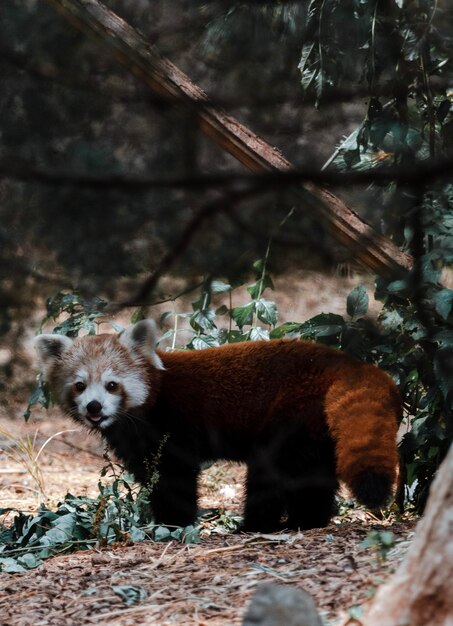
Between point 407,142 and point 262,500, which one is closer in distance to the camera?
point 407,142

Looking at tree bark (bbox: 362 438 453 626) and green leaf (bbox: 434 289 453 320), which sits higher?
green leaf (bbox: 434 289 453 320)

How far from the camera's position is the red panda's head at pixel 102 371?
152 inches

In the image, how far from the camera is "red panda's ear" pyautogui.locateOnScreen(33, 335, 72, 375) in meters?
4.02

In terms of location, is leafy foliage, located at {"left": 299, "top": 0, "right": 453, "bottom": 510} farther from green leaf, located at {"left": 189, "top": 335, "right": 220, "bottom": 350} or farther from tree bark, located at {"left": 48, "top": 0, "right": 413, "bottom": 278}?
green leaf, located at {"left": 189, "top": 335, "right": 220, "bottom": 350}

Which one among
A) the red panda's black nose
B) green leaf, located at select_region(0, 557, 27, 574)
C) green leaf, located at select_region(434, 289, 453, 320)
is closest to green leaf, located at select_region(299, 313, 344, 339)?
green leaf, located at select_region(434, 289, 453, 320)

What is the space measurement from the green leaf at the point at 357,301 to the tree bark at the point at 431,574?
179cm

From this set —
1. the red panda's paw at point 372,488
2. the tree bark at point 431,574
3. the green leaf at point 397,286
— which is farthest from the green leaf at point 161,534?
the tree bark at point 431,574

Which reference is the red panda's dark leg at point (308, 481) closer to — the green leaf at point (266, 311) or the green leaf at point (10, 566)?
the green leaf at point (266, 311)

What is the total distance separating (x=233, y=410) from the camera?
3701 millimetres

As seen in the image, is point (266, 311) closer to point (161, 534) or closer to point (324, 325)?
point (324, 325)

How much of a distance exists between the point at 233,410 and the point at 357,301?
72 cm

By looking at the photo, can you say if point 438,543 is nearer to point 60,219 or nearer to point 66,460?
point 60,219

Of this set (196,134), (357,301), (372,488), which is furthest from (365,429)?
(196,134)

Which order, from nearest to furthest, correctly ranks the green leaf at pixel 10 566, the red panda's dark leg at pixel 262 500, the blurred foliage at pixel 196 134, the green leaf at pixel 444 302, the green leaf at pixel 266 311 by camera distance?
the blurred foliage at pixel 196 134 < the green leaf at pixel 10 566 < the green leaf at pixel 444 302 < the red panda's dark leg at pixel 262 500 < the green leaf at pixel 266 311
